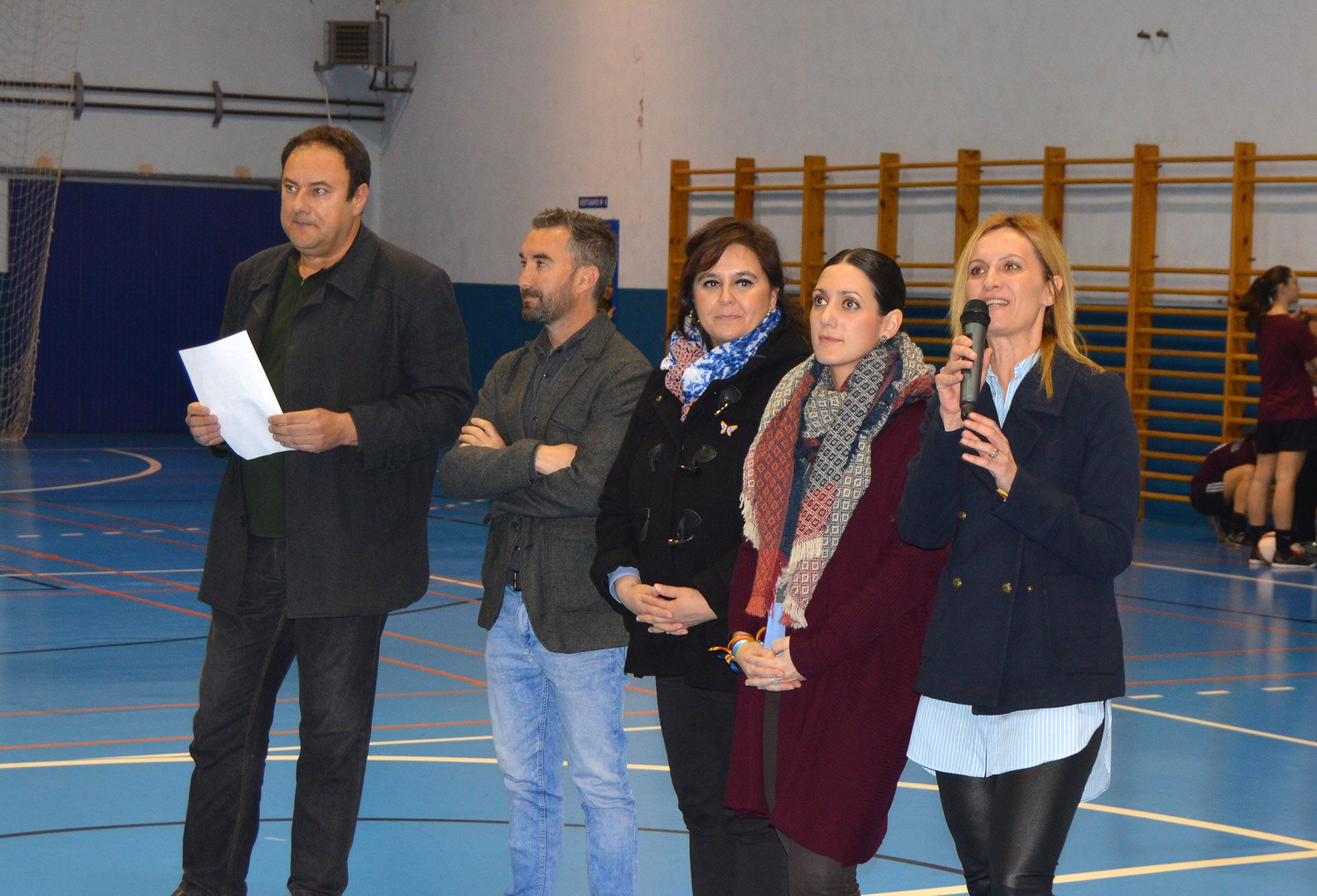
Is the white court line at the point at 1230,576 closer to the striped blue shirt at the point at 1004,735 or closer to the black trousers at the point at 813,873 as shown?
the striped blue shirt at the point at 1004,735

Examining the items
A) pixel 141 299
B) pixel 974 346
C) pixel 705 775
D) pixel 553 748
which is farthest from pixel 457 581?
pixel 141 299

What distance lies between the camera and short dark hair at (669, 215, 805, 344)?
11.4 feet

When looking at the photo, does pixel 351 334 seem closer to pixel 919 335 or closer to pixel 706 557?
pixel 706 557

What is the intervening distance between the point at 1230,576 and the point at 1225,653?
2534mm

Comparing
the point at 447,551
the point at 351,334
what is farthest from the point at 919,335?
the point at 351,334

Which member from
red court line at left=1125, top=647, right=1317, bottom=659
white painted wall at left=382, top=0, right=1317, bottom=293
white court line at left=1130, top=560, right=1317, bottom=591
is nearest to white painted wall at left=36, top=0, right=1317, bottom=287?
white painted wall at left=382, top=0, right=1317, bottom=293

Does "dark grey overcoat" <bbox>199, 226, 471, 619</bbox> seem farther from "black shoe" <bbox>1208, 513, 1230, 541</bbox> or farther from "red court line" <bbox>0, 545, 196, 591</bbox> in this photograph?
"black shoe" <bbox>1208, 513, 1230, 541</bbox>

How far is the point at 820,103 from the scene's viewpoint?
50.8ft

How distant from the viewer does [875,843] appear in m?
3.00

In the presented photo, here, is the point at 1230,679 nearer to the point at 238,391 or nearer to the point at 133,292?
the point at 238,391

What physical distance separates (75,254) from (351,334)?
16.9 metres

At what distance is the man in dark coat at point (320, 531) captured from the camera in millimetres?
3734

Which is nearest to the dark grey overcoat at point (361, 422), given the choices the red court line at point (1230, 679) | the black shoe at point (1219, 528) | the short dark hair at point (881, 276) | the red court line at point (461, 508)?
the short dark hair at point (881, 276)

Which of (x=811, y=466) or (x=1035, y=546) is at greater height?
(x=811, y=466)
